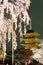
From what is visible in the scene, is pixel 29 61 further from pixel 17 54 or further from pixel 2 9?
pixel 2 9

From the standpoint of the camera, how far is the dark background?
6746mm

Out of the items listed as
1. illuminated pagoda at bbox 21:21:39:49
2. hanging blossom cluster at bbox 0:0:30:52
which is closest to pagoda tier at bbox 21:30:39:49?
illuminated pagoda at bbox 21:21:39:49

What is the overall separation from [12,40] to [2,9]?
0.50m

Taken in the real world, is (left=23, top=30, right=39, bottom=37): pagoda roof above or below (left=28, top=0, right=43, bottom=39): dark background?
below

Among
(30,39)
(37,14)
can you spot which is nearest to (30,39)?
(30,39)

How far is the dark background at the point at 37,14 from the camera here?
6746mm

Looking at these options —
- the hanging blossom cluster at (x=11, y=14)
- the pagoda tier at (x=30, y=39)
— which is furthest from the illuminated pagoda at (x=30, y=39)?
the hanging blossom cluster at (x=11, y=14)

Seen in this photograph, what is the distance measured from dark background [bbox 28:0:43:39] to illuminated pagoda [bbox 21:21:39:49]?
89 mm

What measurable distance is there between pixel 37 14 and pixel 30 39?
409mm

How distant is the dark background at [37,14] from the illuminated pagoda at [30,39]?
0.29ft

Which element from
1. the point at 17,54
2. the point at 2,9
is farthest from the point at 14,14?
the point at 17,54

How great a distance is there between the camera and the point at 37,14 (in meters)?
6.80

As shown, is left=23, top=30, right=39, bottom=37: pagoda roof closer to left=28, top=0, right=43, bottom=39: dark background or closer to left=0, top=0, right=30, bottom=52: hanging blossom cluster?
left=28, top=0, right=43, bottom=39: dark background

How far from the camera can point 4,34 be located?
22.4ft
